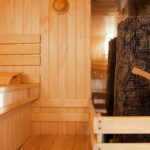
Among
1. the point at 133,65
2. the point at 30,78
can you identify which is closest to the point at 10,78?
the point at 30,78

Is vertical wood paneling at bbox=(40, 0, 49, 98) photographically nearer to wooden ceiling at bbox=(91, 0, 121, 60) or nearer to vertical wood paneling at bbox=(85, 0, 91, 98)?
vertical wood paneling at bbox=(85, 0, 91, 98)

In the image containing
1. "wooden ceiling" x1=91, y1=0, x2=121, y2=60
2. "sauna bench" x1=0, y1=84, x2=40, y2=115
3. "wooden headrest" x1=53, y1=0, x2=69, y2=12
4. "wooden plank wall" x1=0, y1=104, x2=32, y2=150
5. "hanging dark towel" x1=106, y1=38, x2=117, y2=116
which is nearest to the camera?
"sauna bench" x1=0, y1=84, x2=40, y2=115

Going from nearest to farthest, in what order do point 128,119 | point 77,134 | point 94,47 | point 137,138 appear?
1. point 128,119
2. point 137,138
3. point 77,134
4. point 94,47

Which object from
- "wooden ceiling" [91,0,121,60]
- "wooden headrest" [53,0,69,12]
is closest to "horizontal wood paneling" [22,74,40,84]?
"wooden headrest" [53,0,69,12]

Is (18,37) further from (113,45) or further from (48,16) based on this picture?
(113,45)

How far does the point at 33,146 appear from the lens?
2484mm

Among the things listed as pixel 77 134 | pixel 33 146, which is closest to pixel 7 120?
pixel 33 146

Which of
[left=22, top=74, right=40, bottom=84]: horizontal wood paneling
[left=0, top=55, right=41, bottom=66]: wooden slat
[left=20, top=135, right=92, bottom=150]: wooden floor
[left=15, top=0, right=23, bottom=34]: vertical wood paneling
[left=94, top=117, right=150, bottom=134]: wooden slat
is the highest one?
[left=15, top=0, right=23, bottom=34]: vertical wood paneling

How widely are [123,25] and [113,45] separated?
570 millimetres

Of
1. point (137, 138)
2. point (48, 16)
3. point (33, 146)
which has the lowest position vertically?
point (33, 146)

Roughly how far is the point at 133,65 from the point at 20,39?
5.88 ft

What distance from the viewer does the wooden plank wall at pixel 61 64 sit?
297cm

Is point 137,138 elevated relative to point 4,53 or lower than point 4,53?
lower

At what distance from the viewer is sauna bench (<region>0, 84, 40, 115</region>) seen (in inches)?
70.4
